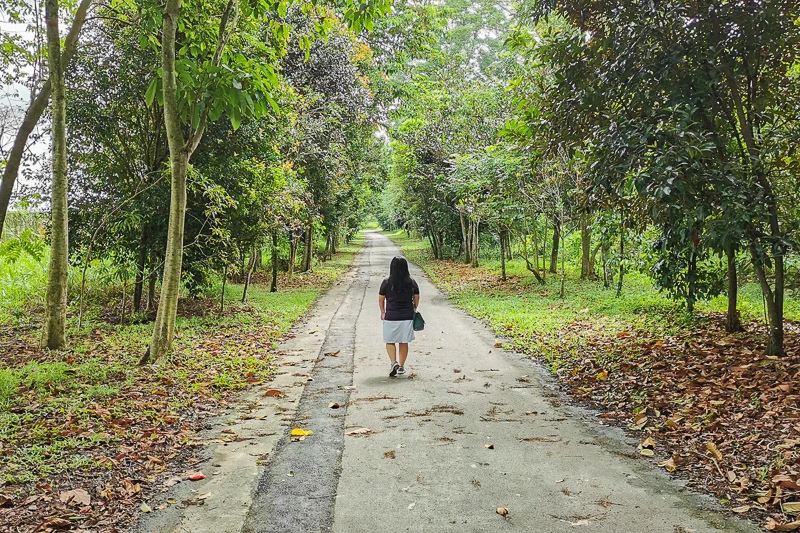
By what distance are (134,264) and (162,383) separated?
605 cm

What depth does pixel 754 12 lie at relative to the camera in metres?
6.59

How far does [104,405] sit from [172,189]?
2948 mm

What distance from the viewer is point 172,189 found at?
7719mm

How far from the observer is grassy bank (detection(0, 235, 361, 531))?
14.0ft

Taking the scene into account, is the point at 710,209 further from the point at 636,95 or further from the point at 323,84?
the point at 323,84

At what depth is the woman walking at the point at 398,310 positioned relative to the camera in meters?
8.24

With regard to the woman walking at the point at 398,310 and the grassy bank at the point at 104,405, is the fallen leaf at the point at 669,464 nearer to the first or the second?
the woman walking at the point at 398,310

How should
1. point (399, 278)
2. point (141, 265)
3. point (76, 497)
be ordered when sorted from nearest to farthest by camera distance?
point (76, 497) → point (399, 278) → point (141, 265)

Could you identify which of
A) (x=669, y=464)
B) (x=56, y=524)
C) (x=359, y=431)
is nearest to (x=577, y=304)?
(x=669, y=464)

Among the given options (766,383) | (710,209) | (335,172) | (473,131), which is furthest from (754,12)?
(335,172)

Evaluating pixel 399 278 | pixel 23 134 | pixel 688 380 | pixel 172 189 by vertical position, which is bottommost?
pixel 688 380

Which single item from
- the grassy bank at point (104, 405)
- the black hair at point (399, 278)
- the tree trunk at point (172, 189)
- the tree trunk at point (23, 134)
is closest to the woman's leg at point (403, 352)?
the black hair at point (399, 278)

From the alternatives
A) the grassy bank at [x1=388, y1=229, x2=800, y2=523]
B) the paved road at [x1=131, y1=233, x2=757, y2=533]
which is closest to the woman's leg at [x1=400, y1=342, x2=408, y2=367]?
the paved road at [x1=131, y1=233, x2=757, y2=533]

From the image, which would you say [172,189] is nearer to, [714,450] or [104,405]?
[104,405]
